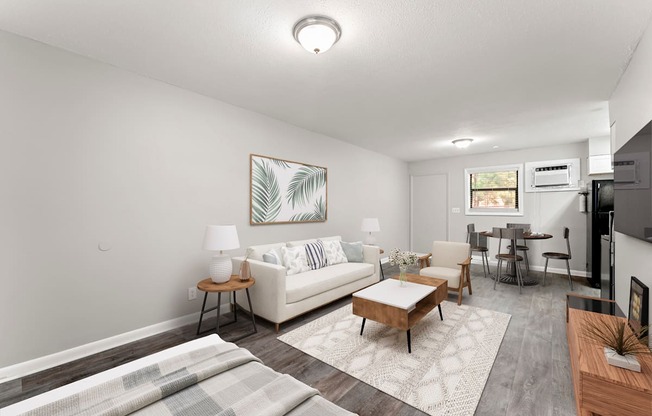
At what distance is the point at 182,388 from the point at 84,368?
185 centimetres

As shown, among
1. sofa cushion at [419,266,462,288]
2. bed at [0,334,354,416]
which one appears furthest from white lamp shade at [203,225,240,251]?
sofa cushion at [419,266,462,288]

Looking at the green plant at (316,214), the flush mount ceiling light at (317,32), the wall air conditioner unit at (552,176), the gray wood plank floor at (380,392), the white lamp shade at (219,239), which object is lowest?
the gray wood plank floor at (380,392)

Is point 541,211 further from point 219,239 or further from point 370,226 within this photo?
point 219,239

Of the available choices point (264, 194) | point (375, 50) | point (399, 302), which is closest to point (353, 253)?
point (264, 194)

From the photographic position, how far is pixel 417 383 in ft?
6.70

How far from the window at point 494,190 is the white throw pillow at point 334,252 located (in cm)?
381

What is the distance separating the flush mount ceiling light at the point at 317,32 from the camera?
1.93 meters

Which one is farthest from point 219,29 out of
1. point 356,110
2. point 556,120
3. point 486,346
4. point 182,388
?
point 556,120

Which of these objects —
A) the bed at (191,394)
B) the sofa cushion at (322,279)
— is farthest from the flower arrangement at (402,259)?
the bed at (191,394)

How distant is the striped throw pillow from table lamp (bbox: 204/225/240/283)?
4.02 ft

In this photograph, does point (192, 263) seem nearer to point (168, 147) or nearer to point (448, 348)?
point (168, 147)

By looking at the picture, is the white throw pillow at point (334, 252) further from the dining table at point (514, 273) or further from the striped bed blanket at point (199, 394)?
the striped bed blanket at point (199, 394)

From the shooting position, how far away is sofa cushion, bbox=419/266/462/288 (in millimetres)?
3678

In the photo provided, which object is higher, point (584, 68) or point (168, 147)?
point (584, 68)
